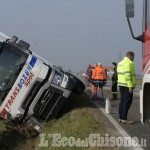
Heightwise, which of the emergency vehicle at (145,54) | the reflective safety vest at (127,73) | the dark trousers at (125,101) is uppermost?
the emergency vehicle at (145,54)

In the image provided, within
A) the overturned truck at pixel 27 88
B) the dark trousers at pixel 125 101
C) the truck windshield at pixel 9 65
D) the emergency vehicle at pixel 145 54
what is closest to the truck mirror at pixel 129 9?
the emergency vehicle at pixel 145 54

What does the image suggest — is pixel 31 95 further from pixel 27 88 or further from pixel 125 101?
pixel 125 101

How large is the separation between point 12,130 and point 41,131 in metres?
0.70

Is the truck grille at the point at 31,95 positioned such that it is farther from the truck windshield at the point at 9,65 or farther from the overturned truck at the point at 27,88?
the truck windshield at the point at 9,65

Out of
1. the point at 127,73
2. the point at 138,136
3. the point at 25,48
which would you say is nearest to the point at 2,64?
the point at 25,48

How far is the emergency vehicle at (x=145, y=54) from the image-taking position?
7180mm

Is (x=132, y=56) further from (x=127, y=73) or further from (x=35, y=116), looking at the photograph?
(x=35, y=116)

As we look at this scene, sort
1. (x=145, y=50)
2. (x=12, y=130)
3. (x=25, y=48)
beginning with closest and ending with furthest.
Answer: (x=145, y=50)
(x=12, y=130)
(x=25, y=48)

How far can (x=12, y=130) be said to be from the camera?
1137 centimetres

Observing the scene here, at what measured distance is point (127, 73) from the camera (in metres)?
11.5

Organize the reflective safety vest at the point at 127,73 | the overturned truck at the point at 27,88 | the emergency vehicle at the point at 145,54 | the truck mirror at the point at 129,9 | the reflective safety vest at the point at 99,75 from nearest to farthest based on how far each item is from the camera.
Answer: the emergency vehicle at the point at 145,54 → the truck mirror at the point at 129,9 → the reflective safety vest at the point at 127,73 → the overturned truck at the point at 27,88 → the reflective safety vest at the point at 99,75

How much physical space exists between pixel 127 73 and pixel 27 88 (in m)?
2.42

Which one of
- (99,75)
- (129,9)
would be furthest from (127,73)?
(99,75)

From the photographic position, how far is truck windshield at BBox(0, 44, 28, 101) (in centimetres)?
1169
